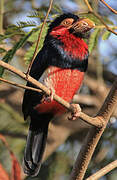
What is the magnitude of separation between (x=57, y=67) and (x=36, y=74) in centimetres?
25

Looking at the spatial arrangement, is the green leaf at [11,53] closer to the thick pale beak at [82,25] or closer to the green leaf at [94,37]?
the thick pale beak at [82,25]

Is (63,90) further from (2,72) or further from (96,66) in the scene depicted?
(96,66)

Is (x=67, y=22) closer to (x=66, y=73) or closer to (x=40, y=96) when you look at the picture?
(x=66, y=73)

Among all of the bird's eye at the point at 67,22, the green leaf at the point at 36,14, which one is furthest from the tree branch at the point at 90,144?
the bird's eye at the point at 67,22

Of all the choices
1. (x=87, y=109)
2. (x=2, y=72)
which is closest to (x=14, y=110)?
(x=87, y=109)

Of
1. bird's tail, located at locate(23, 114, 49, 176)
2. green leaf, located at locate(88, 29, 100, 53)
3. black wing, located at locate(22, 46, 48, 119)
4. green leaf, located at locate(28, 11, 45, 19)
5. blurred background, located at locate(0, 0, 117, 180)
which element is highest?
green leaf, located at locate(28, 11, 45, 19)

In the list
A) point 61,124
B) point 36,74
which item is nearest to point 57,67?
point 36,74

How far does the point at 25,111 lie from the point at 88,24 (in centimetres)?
117

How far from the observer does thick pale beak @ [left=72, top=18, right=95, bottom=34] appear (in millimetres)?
2989

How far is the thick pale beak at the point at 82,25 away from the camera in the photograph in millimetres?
2989

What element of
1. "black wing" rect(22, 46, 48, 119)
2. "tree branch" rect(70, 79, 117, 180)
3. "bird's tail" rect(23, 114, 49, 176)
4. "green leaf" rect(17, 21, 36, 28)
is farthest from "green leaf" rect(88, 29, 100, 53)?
"bird's tail" rect(23, 114, 49, 176)

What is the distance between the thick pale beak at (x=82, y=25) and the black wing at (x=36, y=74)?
347 mm

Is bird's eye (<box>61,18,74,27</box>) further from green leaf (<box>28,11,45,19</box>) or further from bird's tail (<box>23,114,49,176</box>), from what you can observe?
bird's tail (<box>23,114,49,176</box>)

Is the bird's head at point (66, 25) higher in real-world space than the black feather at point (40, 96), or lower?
higher
